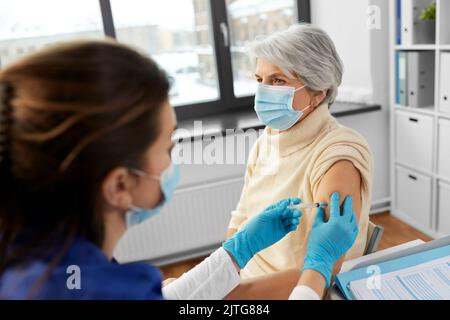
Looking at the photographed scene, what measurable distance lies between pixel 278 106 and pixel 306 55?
20 centimetres

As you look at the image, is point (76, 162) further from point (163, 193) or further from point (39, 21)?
point (39, 21)

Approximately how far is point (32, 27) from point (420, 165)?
8.02 ft

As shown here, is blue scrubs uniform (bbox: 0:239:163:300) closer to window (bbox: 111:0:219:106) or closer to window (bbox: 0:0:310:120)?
window (bbox: 0:0:310:120)

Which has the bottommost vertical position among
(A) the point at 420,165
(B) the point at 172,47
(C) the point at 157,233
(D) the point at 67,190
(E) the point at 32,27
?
(C) the point at 157,233

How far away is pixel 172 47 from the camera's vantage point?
261cm

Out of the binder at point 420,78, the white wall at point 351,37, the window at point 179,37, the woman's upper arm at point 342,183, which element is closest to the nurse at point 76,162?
the woman's upper arm at point 342,183

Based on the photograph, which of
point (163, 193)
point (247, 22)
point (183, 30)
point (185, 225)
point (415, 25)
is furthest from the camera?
point (247, 22)

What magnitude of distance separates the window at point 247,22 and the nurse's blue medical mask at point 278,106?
1.33 metres

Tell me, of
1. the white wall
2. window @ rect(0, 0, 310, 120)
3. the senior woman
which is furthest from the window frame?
the senior woman

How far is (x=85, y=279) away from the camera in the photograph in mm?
634

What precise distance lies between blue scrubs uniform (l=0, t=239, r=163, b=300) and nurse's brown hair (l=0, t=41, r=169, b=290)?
2 centimetres

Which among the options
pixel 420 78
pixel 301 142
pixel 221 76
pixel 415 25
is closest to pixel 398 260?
pixel 301 142

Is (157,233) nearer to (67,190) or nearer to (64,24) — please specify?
(64,24)

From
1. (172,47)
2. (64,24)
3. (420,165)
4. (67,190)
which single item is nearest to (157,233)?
(172,47)
